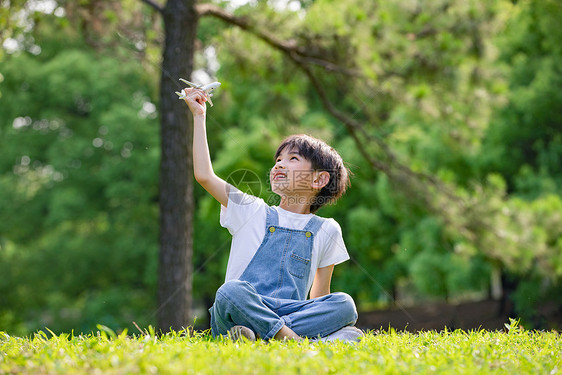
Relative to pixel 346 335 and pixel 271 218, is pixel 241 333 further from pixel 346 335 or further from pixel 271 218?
pixel 271 218

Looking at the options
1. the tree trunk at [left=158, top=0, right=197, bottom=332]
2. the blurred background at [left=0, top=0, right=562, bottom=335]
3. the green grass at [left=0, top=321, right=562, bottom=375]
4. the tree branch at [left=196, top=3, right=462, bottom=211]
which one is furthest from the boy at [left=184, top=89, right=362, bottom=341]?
the tree branch at [left=196, top=3, right=462, bottom=211]

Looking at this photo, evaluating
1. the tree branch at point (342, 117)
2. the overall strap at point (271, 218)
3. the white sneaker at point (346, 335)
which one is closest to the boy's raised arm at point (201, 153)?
the overall strap at point (271, 218)

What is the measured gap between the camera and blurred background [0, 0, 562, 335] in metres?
5.50

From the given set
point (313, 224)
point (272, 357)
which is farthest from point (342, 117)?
point (272, 357)

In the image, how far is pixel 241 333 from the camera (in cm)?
231

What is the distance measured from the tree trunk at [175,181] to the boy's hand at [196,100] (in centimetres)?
200

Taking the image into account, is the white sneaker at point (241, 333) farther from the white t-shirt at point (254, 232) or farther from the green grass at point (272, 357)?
the white t-shirt at point (254, 232)

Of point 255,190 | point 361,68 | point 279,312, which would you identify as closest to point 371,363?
point 279,312

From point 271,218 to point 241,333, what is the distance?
634 millimetres

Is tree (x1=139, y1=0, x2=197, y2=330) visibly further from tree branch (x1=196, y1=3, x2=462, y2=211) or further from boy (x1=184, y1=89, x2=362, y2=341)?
boy (x1=184, y1=89, x2=362, y2=341)

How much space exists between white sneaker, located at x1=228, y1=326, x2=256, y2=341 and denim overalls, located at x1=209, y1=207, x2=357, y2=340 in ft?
0.20

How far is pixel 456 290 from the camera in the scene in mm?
8203

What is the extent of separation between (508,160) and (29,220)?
9.02 meters

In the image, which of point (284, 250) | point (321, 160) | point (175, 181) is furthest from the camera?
point (175, 181)
